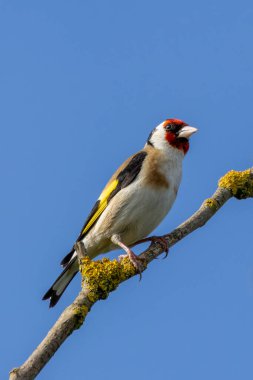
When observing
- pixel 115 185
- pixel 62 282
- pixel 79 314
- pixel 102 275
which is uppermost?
pixel 115 185

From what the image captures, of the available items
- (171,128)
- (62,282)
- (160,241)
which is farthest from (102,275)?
(171,128)

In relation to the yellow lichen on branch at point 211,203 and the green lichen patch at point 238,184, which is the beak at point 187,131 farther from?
the yellow lichen on branch at point 211,203

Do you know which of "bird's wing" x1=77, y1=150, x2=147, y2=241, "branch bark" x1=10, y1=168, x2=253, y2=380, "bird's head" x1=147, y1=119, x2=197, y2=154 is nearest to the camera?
A: "branch bark" x1=10, y1=168, x2=253, y2=380

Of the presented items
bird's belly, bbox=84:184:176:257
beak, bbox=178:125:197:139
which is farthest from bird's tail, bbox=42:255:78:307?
beak, bbox=178:125:197:139

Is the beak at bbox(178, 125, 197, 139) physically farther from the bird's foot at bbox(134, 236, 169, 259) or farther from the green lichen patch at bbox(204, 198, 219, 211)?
the green lichen patch at bbox(204, 198, 219, 211)

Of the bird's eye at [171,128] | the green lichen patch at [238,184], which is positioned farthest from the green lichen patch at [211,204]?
the bird's eye at [171,128]

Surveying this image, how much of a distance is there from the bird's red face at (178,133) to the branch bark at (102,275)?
38.5 inches

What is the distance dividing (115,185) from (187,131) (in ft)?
3.09

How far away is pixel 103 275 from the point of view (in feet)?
14.4

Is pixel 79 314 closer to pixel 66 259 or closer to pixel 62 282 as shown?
pixel 62 282

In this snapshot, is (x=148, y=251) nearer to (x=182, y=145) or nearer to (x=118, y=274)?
(x=118, y=274)

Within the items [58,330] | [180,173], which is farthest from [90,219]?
[58,330]

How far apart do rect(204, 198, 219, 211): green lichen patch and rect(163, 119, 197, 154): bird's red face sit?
1433mm

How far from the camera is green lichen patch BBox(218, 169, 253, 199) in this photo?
5480 mm
